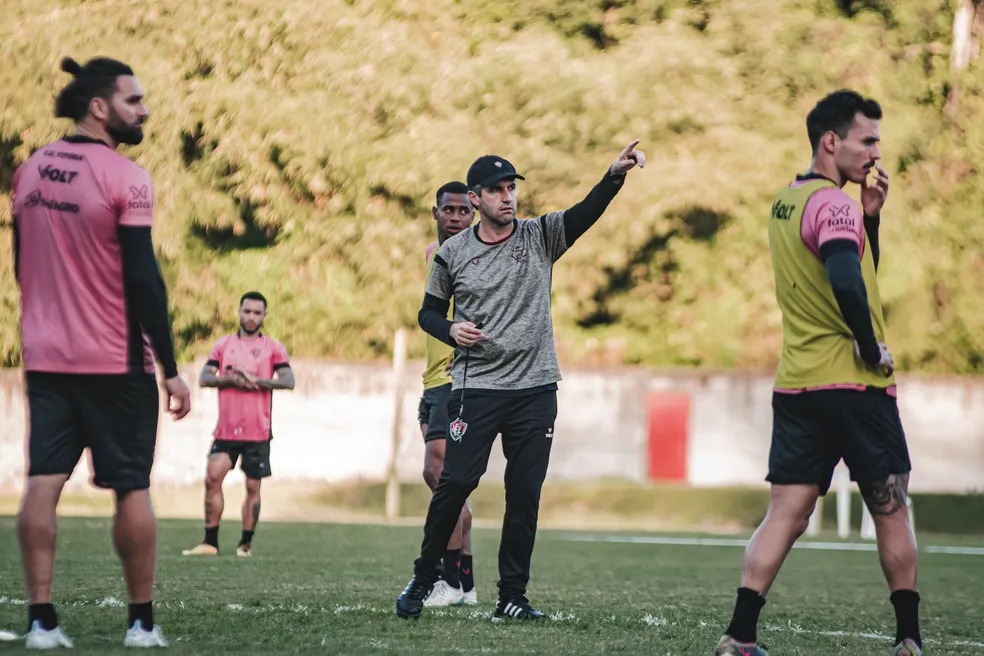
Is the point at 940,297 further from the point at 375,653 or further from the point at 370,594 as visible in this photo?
the point at 375,653

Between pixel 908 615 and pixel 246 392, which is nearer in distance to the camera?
pixel 908 615

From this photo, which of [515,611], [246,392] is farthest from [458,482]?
[246,392]

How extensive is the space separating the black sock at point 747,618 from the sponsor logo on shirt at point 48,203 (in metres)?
2.87

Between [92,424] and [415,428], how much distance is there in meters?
18.7

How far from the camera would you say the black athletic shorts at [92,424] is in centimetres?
599

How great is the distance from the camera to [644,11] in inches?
1068

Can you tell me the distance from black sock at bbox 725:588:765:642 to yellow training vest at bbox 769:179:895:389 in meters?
0.82

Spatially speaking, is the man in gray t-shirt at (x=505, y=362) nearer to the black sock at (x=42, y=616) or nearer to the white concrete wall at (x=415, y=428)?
the black sock at (x=42, y=616)

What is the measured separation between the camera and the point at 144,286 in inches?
234

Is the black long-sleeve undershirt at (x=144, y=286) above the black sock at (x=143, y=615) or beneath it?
above

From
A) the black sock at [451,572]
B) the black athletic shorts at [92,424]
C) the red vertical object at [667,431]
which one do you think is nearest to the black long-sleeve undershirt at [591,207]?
the black sock at [451,572]

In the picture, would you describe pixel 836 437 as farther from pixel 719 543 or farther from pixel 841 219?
pixel 719 543

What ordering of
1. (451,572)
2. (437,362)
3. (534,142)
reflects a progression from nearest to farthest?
(451,572) → (437,362) → (534,142)

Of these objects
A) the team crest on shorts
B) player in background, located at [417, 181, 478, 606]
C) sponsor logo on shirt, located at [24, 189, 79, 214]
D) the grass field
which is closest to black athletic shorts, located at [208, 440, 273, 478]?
the grass field
